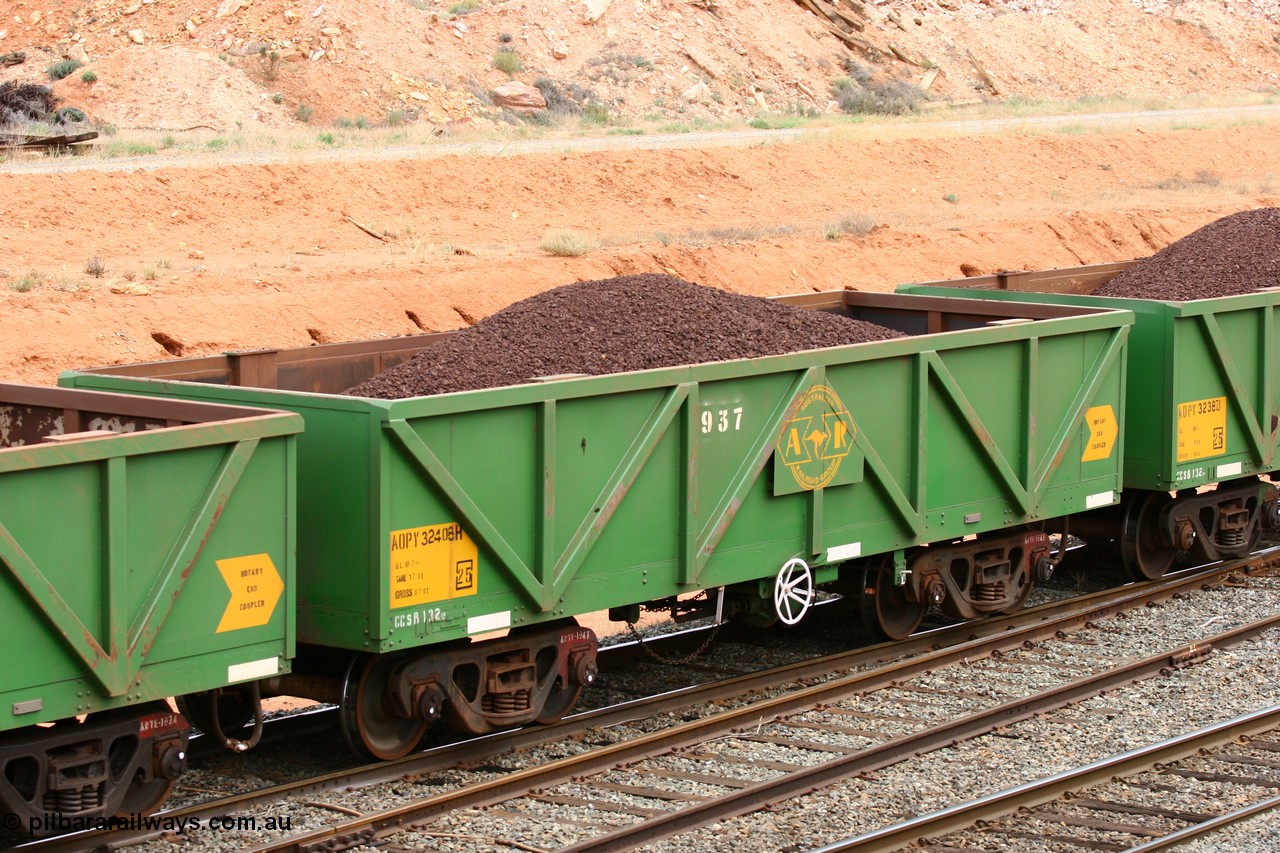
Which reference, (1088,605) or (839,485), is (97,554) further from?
(1088,605)

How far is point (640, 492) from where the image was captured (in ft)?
32.4

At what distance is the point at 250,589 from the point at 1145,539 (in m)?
8.58

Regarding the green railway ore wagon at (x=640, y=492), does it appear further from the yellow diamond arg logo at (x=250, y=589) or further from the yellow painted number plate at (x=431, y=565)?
the yellow diamond arg logo at (x=250, y=589)

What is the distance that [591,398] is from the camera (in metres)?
9.48

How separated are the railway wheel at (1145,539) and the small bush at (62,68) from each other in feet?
130

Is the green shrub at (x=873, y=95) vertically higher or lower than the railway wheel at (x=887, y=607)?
higher

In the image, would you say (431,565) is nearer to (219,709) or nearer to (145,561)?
(145,561)

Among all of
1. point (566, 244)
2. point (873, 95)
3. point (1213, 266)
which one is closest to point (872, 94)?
point (873, 95)

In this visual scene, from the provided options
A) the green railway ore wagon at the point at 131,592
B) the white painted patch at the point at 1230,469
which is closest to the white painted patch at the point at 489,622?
the green railway ore wagon at the point at 131,592

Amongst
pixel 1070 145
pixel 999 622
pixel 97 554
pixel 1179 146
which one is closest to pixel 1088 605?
pixel 999 622

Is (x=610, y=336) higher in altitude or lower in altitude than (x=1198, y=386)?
higher

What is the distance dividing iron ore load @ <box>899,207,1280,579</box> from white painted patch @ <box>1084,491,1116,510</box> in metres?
0.59

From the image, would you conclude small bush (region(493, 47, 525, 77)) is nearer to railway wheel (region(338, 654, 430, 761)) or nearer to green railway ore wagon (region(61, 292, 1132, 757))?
green railway ore wagon (region(61, 292, 1132, 757))

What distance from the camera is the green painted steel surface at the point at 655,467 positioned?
28.6ft
